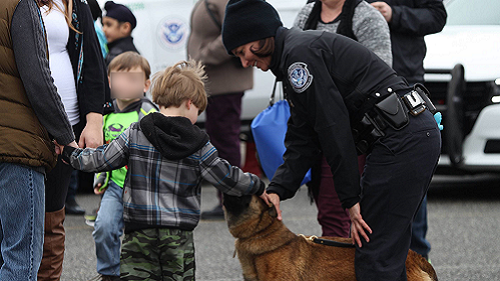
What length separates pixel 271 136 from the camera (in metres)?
3.79

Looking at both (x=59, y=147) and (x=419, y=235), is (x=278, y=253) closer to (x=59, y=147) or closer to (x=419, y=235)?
(x=59, y=147)

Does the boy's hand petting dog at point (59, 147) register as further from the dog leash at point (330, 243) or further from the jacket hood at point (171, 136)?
the dog leash at point (330, 243)

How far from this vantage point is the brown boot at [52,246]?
3060 millimetres

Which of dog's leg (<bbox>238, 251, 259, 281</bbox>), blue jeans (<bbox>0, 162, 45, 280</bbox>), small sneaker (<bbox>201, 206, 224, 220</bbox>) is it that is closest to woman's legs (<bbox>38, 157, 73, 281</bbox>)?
blue jeans (<bbox>0, 162, 45, 280</bbox>)

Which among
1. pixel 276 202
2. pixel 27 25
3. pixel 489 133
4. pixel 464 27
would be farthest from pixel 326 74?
pixel 464 27

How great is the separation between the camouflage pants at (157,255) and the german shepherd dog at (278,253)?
25 centimetres

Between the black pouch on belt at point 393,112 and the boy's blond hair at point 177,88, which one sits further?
the boy's blond hair at point 177,88

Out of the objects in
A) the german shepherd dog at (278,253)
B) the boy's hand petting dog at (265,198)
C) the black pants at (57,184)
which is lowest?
the german shepherd dog at (278,253)

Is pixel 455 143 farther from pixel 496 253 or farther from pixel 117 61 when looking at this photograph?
pixel 117 61

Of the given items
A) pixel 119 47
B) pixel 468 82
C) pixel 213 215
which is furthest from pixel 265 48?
pixel 468 82

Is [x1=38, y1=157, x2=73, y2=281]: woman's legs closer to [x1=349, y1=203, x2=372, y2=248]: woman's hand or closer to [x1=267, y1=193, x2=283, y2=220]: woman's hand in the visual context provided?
[x1=267, y1=193, x2=283, y2=220]: woman's hand

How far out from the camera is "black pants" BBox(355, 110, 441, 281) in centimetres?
273

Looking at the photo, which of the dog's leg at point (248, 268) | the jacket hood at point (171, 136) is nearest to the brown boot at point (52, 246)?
the jacket hood at point (171, 136)

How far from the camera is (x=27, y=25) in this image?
7.99 feet
